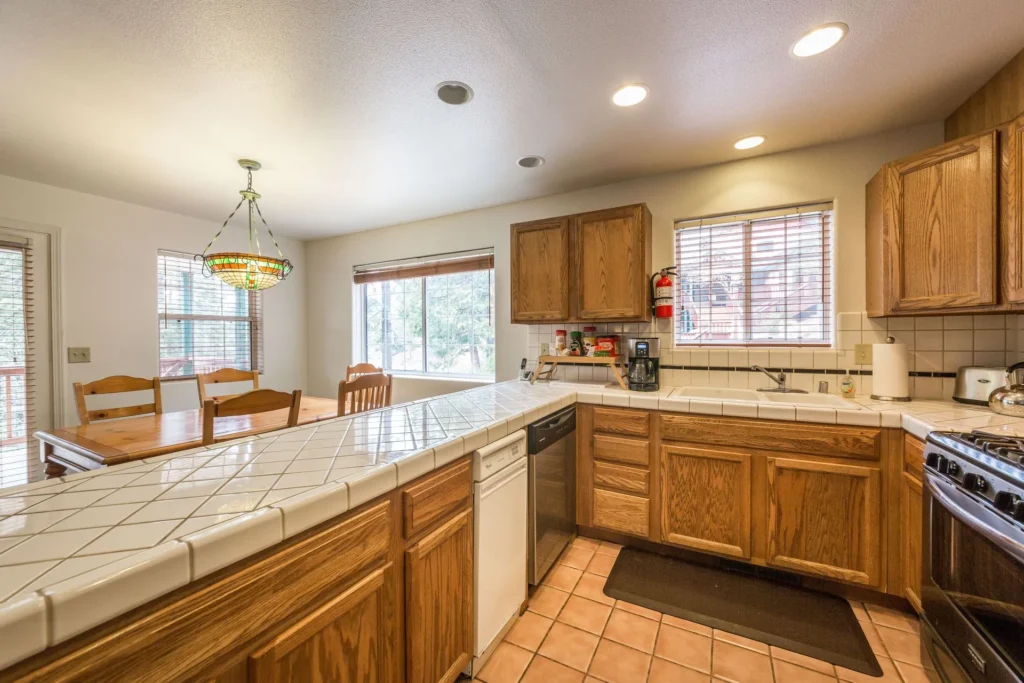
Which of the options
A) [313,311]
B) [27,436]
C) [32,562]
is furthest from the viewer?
[313,311]

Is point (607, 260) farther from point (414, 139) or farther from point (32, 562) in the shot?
point (32, 562)

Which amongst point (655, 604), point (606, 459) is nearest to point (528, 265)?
point (606, 459)

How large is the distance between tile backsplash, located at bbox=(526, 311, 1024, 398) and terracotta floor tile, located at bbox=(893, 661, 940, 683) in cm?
121

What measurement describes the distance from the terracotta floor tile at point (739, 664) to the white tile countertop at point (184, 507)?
1013 millimetres

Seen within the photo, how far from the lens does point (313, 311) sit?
429 centimetres

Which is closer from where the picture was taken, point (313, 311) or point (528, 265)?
point (528, 265)

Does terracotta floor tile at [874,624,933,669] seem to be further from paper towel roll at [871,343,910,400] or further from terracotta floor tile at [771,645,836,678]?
paper towel roll at [871,343,910,400]

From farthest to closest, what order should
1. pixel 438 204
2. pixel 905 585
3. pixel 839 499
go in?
1. pixel 438 204
2. pixel 839 499
3. pixel 905 585

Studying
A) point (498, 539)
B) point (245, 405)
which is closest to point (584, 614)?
point (498, 539)

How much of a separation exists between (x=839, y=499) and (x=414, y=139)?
2.61 m

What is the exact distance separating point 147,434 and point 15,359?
161 centimetres

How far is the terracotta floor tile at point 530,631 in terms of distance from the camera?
1.55 m

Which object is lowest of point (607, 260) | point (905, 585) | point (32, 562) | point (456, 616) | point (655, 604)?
point (655, 604)

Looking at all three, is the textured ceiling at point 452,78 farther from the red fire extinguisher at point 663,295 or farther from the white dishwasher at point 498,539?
the white dishwasher at point 498,539
